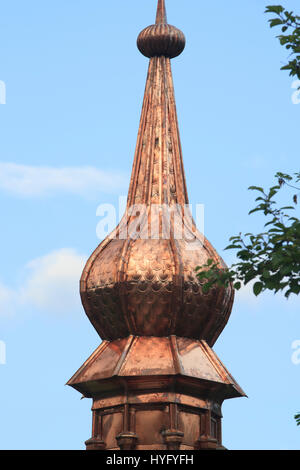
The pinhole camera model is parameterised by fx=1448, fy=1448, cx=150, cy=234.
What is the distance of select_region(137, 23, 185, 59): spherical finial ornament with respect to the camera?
1727 inches

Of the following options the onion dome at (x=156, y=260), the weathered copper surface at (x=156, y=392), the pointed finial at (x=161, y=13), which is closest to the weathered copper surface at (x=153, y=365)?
the weathered copper surface at (x=156, y=392)

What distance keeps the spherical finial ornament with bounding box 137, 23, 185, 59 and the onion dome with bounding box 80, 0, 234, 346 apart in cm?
4

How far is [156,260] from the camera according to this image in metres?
40.1

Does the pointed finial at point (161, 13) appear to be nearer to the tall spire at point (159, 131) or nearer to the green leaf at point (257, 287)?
the tall spire at point (159, 131)

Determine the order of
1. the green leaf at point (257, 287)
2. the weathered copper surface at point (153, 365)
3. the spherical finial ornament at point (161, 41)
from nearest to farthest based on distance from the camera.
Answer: the green leaf at point (257, 287), the weathered copper surface at point (153, 365), the spherical finial ornament at point (161, 41)

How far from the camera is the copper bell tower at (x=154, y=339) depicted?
39.0 metres

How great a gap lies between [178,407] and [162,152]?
8035 millimetres

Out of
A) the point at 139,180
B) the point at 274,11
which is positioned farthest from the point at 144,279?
the point at 274,11

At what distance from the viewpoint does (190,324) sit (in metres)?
40.2

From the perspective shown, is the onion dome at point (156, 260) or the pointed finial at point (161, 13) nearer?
the onion dome at point (156, 260)

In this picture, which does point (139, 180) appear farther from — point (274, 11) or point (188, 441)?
point (274, 11)

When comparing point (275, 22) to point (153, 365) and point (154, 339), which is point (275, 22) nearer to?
point (153, 365)

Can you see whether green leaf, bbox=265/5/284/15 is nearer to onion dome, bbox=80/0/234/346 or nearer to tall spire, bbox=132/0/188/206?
onion dome, bbox=80/0/234/346

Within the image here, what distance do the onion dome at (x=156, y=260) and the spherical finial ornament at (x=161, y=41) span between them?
0.14 feet
